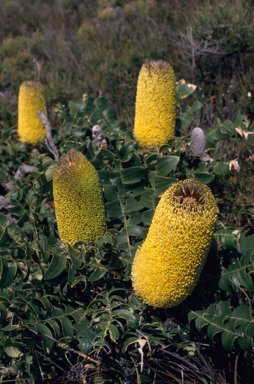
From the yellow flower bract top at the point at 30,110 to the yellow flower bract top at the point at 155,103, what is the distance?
3.99 feet

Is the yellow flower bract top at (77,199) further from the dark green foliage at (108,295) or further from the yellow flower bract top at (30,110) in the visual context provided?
the yellow flower bract top at (30,110)

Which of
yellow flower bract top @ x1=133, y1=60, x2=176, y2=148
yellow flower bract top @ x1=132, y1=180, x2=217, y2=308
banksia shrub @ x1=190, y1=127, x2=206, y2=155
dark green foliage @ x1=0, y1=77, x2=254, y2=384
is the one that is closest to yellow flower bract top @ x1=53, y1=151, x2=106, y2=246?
dark green foliage @ x1=0, y1=77, x2=254, y2=384

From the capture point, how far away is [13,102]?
571 cm

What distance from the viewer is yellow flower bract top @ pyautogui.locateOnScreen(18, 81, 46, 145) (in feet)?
10.6

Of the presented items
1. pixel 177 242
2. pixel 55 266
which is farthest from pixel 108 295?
pixel 177 242

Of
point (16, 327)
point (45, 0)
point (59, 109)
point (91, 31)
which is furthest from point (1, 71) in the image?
point (16, 327)

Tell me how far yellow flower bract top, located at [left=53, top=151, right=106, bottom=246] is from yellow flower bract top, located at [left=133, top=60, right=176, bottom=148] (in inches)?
Answer: 31.6

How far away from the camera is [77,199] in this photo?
185 centimetres

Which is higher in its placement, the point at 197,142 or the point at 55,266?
the point at 197,142

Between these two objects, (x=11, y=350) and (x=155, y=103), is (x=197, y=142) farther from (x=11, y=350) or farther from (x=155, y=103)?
(x=11, y=350)

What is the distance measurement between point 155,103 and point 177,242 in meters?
1.29

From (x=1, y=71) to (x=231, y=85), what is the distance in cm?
498

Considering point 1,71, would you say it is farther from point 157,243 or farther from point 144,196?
point 157,243

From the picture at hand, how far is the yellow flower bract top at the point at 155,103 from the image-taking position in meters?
2.36
